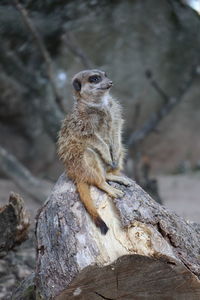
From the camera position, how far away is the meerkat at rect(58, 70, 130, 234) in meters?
2.17

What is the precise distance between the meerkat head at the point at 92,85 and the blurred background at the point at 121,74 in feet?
8.59

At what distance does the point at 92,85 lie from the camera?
2516mm

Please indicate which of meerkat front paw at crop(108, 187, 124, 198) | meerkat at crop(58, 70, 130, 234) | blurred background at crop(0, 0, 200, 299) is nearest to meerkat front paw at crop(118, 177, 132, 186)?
meerkat at crop(58, 70, 130, 234)

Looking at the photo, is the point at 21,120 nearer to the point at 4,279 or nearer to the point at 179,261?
the point at 4,279

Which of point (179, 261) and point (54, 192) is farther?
point (54, 192)

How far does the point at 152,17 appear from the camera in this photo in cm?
620

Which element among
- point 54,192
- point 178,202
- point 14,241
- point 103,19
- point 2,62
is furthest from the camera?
point 103,19

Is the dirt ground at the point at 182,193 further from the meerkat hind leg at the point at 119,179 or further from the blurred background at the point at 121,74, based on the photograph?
the meerkat hind leg at the point at 119,179

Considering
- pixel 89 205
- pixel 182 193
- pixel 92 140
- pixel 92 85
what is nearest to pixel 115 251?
pixel 89 205

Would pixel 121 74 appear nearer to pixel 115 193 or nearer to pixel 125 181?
pixel 125 181

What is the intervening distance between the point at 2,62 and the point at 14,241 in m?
3.47

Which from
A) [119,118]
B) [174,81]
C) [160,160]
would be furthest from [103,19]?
[119,118]

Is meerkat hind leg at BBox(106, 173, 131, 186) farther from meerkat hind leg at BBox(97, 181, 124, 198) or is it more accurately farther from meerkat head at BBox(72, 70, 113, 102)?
meerkat head at BBox(72, 70, 113, 102)

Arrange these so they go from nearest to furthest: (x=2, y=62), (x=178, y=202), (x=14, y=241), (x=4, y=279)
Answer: (x=14, y=241) < (x=4, y=279) < (x=178, y=202) < (x=2, y=62)
